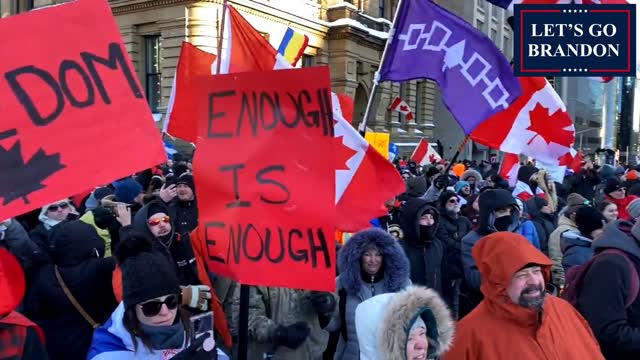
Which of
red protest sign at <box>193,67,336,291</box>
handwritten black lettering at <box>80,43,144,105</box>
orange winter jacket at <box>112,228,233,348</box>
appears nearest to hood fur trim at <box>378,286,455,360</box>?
red protest sign at <box>193,67,336,291</box>

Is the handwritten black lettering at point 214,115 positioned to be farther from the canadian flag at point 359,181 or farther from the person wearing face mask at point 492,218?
the person wearing face mask at point 492,218

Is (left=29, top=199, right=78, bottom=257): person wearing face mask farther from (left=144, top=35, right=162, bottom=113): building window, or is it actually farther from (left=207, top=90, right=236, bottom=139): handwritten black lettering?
(left=144, top=35, right=162, bottom=113): building window

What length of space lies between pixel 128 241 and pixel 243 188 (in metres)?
0.57

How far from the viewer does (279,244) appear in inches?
107

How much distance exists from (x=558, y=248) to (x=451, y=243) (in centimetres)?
91

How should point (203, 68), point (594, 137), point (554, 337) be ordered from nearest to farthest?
point (554, 337) < point (203, 68) < point (594, 137)

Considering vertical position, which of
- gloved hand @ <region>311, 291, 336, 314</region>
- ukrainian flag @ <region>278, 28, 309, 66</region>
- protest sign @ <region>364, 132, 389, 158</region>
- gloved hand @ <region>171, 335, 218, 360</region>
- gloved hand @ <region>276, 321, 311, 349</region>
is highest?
ukrainian flag @ <region>278, 28, 309, 66</region>

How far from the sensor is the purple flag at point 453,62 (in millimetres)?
5629

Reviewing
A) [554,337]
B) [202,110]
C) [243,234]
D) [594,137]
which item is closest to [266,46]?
[202,110]

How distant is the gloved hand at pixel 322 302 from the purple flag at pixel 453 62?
2.64 m

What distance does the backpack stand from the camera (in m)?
3.10

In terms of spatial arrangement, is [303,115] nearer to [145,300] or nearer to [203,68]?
[145,300]

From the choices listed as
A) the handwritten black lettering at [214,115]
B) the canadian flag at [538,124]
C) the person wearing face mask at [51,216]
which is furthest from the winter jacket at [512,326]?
the canadian flag at [538,124]

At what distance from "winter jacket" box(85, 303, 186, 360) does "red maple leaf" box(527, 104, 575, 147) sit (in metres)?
5.19
